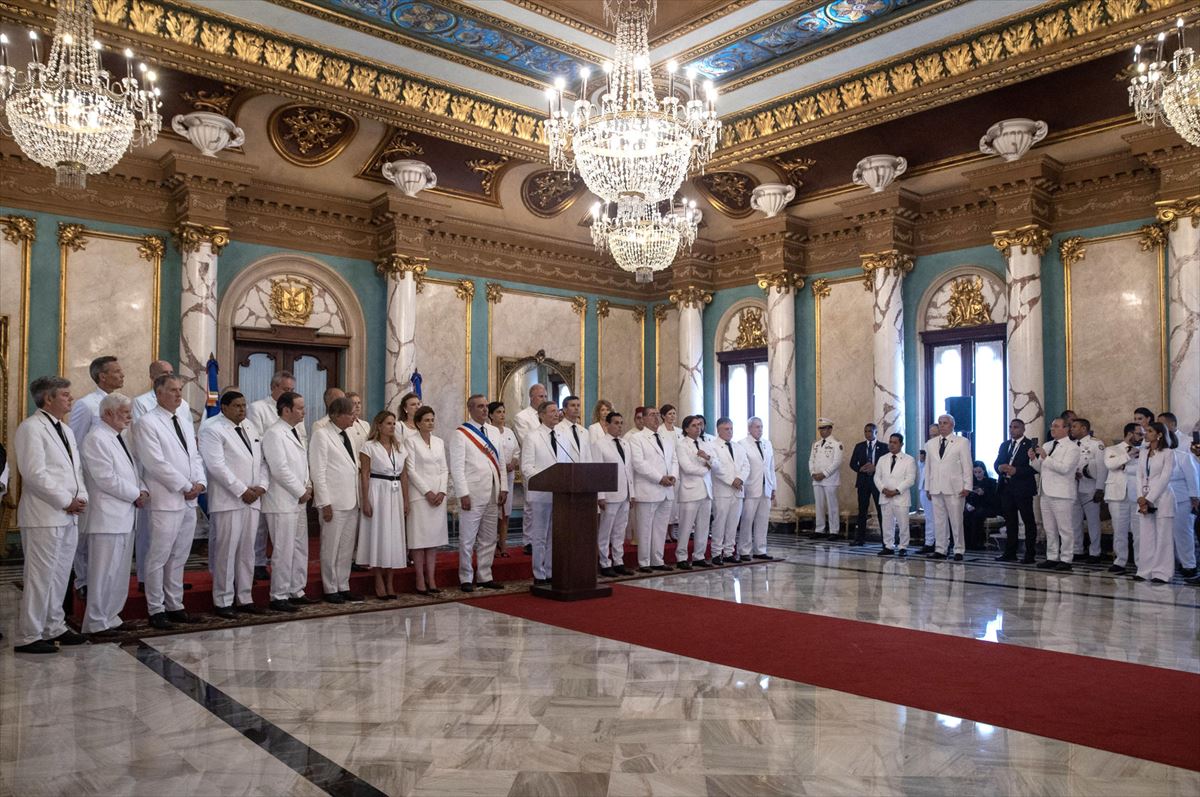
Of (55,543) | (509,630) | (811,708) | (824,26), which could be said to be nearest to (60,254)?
(55,543)

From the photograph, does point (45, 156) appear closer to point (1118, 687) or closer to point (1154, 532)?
point (1118, 687)

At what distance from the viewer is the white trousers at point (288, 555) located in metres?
6.66

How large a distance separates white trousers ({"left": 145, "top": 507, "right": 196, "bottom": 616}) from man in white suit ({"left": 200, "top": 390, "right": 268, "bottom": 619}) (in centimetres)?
23

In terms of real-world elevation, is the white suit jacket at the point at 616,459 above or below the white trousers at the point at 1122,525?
above

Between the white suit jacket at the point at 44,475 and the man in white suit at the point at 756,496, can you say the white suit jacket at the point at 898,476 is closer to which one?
the man in white suit at the point at 756,496

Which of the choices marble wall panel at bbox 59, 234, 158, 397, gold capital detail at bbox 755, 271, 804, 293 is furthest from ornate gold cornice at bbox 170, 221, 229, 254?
gold capital detail at bbox 755, 271, 804, 293

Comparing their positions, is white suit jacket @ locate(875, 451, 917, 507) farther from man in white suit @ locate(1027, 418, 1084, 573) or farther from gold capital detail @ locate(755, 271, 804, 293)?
gold capital detail @ locate(755, 271, 804, 293)

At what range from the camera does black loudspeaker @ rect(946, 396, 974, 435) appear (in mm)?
11195

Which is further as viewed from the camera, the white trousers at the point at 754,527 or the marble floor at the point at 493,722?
the white trousers at the point at 754,527

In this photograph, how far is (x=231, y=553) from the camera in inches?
253

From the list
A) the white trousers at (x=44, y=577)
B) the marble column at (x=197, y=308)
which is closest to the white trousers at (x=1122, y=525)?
the white trousers at (x=44, y=577)

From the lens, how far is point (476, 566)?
800cm

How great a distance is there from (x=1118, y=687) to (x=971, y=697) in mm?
808

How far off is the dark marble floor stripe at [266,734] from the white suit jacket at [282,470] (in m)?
1.57
